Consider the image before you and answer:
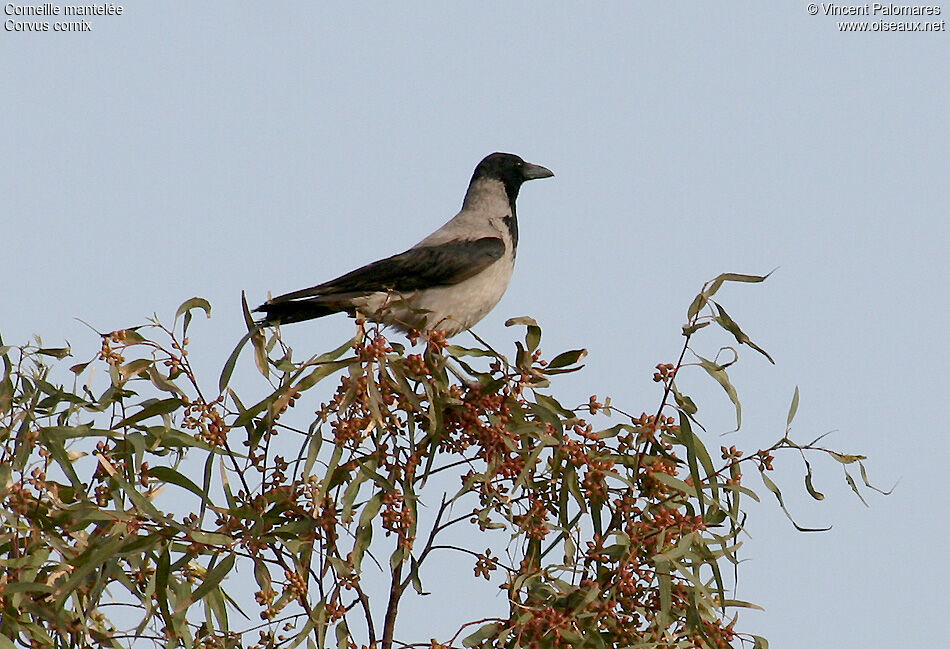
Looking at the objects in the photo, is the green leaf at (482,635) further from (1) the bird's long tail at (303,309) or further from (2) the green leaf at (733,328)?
(1) the bird's long tail at (303,309)

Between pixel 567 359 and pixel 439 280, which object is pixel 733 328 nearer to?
pixel 567 359

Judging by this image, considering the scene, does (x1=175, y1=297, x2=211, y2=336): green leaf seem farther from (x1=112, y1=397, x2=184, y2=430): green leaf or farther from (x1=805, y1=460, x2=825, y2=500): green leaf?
(x1=805, y1=460, x2=825, y2=500): green leaf

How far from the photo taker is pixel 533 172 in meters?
6.57

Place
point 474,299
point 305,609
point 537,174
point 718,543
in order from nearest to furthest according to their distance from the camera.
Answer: point 305,609 → point 718,543 → point 474,299 → point 537,174

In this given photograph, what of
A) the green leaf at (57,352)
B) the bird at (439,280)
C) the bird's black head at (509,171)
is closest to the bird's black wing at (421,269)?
the bird at (439,280)

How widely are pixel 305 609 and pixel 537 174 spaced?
13.4 feet

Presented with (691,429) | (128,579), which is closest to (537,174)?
(691,429)

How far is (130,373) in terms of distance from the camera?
299 cm

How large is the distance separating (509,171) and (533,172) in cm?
13

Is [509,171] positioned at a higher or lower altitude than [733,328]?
higher

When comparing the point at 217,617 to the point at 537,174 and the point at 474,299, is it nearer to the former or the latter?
the point at 474,299

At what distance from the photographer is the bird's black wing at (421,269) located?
5160 millimetres

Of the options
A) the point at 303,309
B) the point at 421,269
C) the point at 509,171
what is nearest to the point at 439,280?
→ the point at 421,269

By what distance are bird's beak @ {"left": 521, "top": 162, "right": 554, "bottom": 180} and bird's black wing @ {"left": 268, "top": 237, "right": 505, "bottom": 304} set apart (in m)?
1.02
